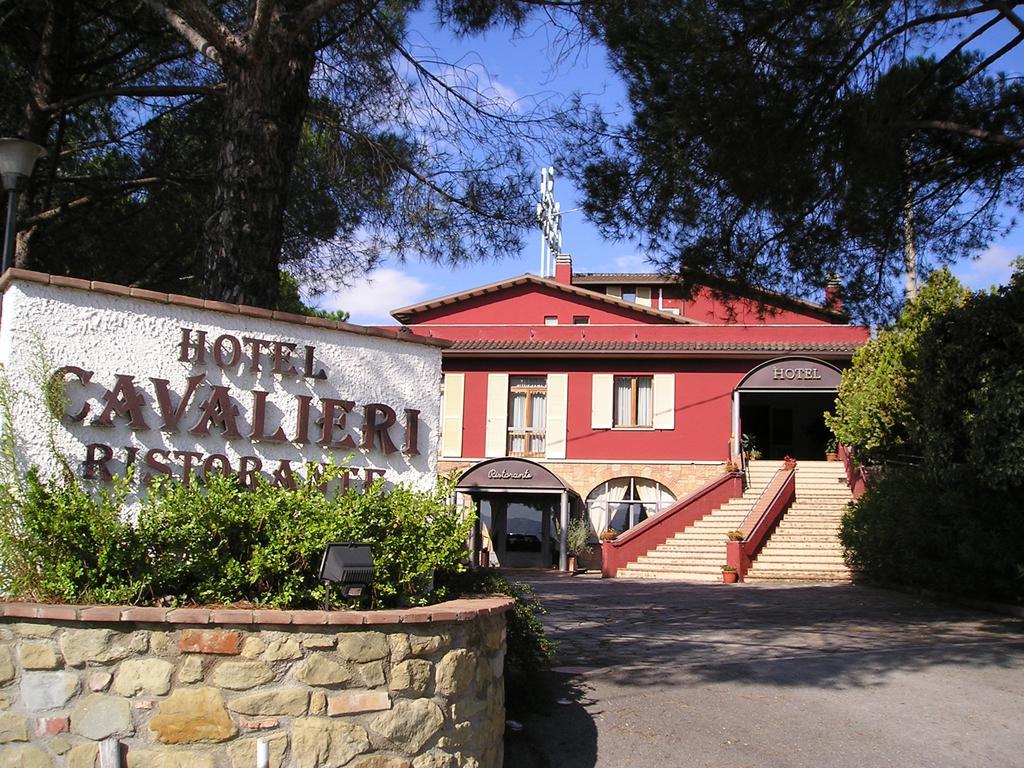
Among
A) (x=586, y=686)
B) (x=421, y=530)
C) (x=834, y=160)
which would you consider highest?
(x=834, y=160)

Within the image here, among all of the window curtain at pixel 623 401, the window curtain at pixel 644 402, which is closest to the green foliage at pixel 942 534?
the window curtain at pixel 644 402

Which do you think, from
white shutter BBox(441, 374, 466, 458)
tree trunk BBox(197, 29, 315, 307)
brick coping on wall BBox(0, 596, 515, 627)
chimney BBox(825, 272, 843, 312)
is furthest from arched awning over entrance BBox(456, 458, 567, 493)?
brick coping on wall BBox(0, 596, 515, 627)

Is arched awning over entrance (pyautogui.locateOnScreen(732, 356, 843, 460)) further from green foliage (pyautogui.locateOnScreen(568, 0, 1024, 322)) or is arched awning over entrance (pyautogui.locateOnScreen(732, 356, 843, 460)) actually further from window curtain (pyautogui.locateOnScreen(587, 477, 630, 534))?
green foliage (pyautogui.locateOnScreen(568, 0, 1024, 322))

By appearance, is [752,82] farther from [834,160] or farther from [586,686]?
[586,686]

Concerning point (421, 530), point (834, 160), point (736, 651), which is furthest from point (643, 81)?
point (421, 530)

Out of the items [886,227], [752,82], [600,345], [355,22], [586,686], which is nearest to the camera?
[586,686]

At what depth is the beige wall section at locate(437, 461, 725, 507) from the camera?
24.4m

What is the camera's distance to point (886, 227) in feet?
34.7

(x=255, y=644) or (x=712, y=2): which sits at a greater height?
(x=712, y=2)

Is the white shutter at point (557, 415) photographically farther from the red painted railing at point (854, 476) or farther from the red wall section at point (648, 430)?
the red painted railing at point (854, 476)

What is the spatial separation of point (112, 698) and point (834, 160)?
28.6ft

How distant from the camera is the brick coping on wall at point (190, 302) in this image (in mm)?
4723

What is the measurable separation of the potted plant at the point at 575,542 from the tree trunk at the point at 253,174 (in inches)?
640

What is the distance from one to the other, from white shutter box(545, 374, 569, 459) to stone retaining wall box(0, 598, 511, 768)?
2117cm
